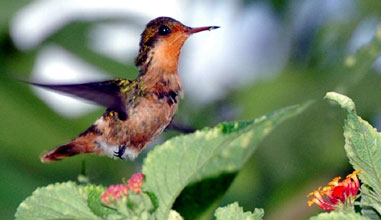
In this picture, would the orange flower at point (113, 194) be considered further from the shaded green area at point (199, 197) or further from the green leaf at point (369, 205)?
the green leaf at point (369, 205)

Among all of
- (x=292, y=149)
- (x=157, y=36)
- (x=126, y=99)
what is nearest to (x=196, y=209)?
(x=126, y=99)

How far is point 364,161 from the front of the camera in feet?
4.49

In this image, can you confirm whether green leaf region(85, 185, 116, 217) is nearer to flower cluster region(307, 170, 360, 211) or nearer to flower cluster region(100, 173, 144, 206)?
flower cluster region(100, 173, 144, 206)

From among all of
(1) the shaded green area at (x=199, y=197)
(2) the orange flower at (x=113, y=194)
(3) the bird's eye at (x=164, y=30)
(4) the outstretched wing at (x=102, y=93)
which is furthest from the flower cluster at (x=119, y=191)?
(3) the bird's eye at (x=164, y=30)

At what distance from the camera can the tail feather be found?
75.0 inches

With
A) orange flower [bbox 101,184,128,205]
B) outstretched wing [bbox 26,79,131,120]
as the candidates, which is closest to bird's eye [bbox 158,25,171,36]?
outstretched wing [bbox 26,79,131,120]

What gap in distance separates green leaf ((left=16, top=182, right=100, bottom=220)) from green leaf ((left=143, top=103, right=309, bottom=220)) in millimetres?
125

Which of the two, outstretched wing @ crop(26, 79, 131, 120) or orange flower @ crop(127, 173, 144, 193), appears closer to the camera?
orange flower @ crop(127, 173, 144, 193)

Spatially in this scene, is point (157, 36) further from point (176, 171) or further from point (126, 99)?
point (176, 171)

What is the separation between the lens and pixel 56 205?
136 cm

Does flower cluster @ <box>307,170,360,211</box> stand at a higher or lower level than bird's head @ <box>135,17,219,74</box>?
lower

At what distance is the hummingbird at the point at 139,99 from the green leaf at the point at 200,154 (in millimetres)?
415

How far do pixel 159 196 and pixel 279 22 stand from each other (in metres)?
2.64

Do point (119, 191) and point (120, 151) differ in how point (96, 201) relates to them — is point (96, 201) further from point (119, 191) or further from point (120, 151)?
point (120, 151)
